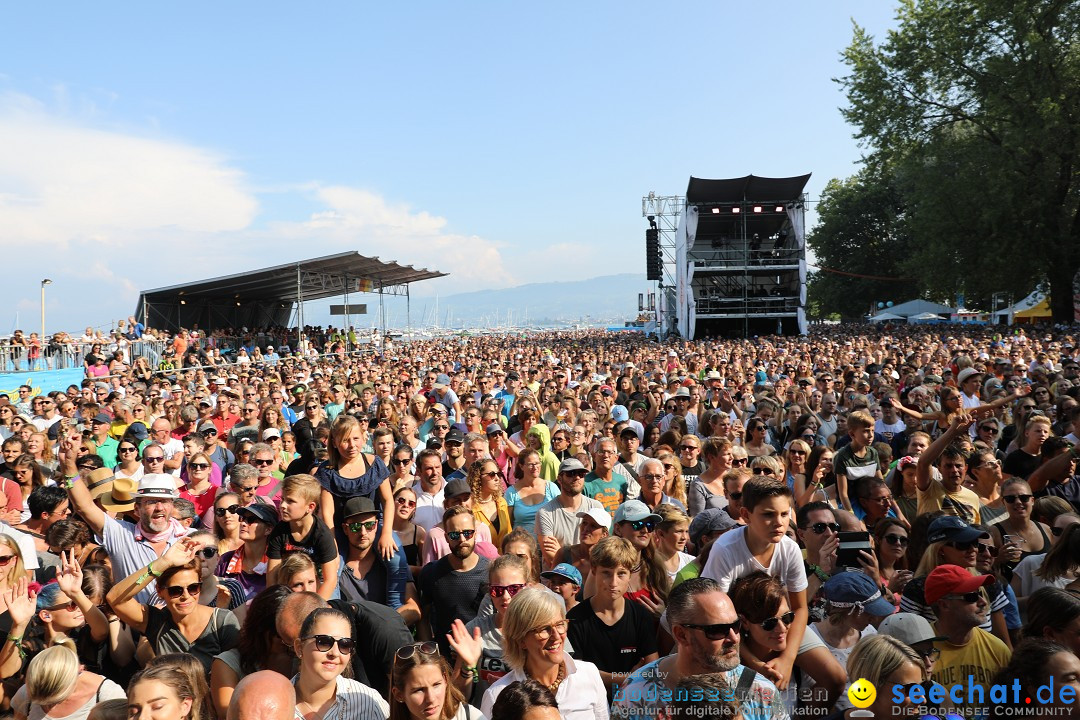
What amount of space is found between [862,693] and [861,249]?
5892cm

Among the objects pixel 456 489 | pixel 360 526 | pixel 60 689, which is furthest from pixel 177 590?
pixel 456 489

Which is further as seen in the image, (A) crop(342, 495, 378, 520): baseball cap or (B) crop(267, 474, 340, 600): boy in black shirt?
(A) crop(342, 495, 378, 520): baseball cap

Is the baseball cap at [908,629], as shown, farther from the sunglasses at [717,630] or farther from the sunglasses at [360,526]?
the sunglasses at [360,526]

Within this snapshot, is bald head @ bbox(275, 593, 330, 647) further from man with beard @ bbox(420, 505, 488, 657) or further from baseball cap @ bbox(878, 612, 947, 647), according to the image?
baseball cap @ bbox(878, 612, 947, 647)

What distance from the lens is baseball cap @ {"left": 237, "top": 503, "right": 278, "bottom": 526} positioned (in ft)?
13.7

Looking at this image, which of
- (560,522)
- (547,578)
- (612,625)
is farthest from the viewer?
(560,522)

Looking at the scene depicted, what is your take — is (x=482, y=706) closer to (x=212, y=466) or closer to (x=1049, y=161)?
(x=212, y=466)

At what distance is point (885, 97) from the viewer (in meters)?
32.4

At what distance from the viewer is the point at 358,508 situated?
14.1 ft

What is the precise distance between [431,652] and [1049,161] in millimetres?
33369

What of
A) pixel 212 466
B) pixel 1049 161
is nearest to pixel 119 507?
pixel 212 466

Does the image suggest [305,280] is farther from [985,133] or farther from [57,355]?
[985,133]

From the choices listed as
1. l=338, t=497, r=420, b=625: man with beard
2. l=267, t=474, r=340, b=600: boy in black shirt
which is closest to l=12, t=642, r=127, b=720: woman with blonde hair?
l=267, t=474, r=340, b=600: boy in black shirt

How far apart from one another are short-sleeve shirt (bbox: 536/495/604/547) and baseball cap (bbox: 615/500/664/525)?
650 mm
